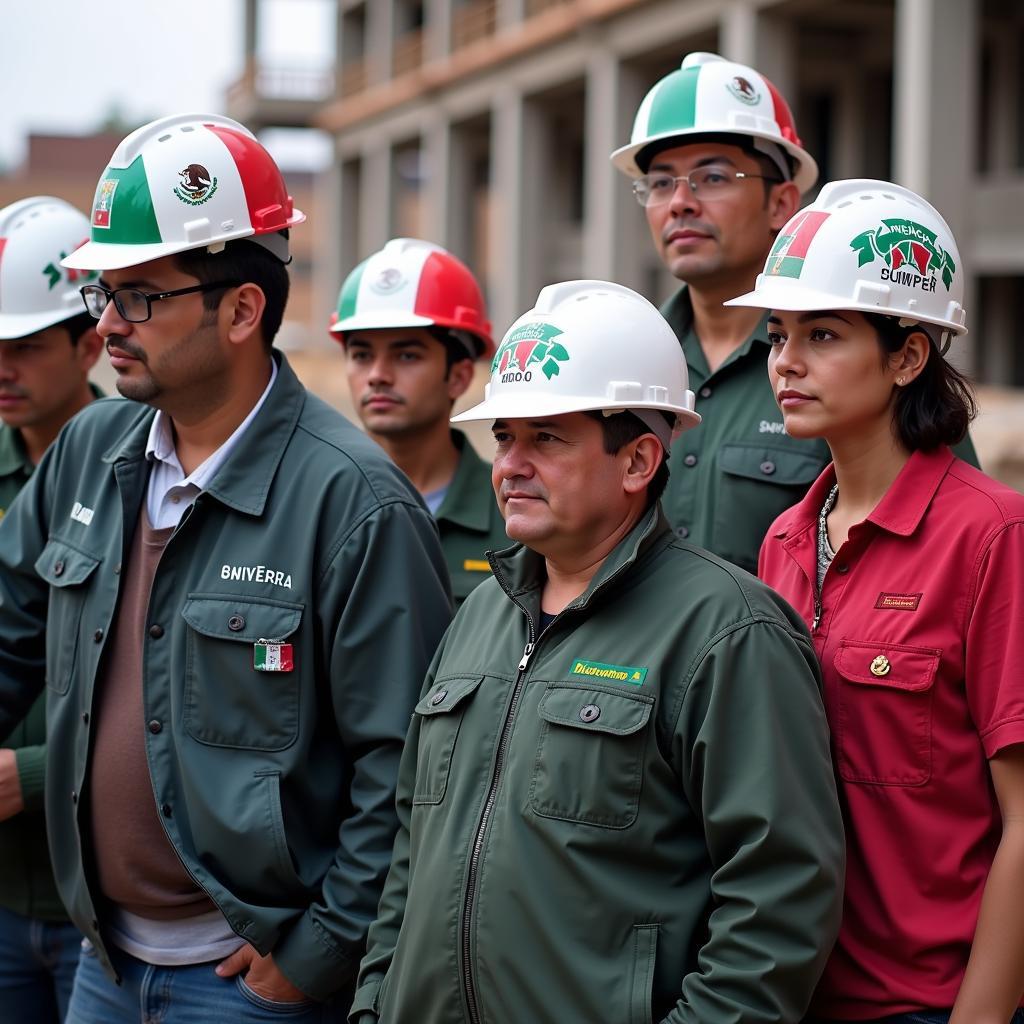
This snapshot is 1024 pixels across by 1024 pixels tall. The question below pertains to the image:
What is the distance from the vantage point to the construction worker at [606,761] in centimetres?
246

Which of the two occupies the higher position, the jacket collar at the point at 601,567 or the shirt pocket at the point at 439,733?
the jacket collar at the point at 601,567

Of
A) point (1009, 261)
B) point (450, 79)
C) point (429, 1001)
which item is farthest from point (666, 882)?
point (450, 79)

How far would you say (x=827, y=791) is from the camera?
254cm

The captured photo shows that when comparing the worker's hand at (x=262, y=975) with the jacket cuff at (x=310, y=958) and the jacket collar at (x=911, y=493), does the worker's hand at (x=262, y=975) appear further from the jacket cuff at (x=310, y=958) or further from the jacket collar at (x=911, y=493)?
the jacket collar at (x=911, y=493)

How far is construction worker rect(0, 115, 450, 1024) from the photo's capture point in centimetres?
314

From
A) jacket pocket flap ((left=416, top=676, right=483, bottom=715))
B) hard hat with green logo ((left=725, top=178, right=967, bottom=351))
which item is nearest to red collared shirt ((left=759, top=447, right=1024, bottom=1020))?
hard hat with green logo ((left=725, top=178, right=967, bottom=351))

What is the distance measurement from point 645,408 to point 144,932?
67.4 inches

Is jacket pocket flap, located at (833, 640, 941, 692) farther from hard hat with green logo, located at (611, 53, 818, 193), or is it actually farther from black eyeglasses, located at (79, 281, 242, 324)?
hard hat with green logo, located at (611, 53, 818, 193)

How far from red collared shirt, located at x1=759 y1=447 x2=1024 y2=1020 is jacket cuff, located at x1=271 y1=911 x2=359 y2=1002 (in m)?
1.06

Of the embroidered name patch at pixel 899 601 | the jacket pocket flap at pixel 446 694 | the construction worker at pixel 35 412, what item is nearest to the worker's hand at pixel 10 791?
the construction worker at pixel 35 412

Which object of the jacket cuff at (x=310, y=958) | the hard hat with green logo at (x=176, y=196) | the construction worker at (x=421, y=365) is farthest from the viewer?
the construction worker at (x=421, y=365)

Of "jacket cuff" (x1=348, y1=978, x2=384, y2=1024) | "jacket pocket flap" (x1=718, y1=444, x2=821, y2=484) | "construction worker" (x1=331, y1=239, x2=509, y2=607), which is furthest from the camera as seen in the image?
"construction worker" (x1=331, y1=239, x2=509, y2=607)

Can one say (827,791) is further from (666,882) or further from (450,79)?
(450,79)

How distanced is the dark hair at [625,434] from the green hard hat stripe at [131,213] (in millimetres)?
1143
